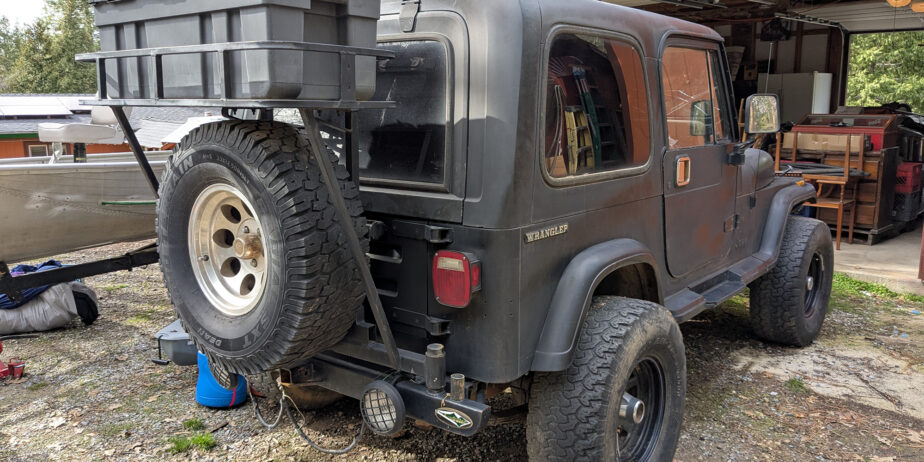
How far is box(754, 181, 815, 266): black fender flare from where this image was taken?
4582mm

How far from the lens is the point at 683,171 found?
356 cm

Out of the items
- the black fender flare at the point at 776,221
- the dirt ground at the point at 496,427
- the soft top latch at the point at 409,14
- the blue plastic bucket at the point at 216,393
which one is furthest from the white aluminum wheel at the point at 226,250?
the black fender flare at the point at 776,221

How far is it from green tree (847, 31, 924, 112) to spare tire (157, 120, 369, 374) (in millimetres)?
25672

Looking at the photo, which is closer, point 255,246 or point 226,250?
point 255,246

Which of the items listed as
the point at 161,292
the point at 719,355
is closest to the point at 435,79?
the point at 719,355

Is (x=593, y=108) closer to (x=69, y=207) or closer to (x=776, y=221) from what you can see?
(x=776, y=221)

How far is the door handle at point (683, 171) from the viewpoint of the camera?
351 centimetres

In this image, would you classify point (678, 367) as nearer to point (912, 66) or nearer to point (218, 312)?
point (218, 312)

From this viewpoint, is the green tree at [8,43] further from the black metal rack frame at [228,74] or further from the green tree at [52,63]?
the black metal rack frame at [228,74]

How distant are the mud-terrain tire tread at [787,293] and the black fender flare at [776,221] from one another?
4.8 inches

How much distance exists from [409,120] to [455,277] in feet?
2.24

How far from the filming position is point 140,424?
12.7ft

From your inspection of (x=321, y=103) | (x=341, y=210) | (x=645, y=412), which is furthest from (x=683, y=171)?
(x=321, y=103)

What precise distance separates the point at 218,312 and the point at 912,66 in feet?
92.2
